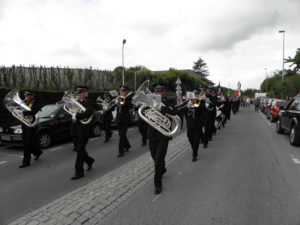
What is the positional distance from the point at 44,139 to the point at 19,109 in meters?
2.03

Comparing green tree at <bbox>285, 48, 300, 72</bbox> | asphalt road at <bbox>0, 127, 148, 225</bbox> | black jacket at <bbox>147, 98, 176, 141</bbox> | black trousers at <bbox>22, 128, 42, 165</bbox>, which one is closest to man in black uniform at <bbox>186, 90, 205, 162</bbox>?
asphalt road at <bbox>0, 127, 148, 225</bbox>

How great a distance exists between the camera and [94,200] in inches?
155

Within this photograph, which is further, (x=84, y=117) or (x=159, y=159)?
(x=84, y=117)

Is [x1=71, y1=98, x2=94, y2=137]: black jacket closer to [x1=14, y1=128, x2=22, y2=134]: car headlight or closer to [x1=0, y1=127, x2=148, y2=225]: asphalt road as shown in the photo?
[x1=0, y1=127, x2=148, y2=225]: asphalt road

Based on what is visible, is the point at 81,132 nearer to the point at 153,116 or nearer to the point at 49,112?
the point at 153,116

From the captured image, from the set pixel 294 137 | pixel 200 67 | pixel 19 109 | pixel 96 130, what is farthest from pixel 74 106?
pixel 200 67

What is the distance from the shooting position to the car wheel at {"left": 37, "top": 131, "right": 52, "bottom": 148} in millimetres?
7977

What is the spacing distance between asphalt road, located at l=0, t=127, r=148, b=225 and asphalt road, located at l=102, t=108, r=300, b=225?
1.38 m

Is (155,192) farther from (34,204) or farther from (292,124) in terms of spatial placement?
(292,124)

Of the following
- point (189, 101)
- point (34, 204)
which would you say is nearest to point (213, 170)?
point (189, 101)

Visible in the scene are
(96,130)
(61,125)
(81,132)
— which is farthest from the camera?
(96,130)

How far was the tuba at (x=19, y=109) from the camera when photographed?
19.7 ft

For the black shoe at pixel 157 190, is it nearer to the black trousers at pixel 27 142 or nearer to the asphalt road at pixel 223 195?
the asphalt road at pixel 223 195

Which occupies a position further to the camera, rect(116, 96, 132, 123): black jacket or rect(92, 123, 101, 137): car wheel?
→ rect(92, 123, 101, 137): car wheel
